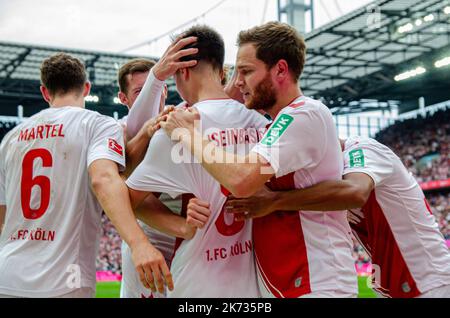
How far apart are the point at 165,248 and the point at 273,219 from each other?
1.11 m

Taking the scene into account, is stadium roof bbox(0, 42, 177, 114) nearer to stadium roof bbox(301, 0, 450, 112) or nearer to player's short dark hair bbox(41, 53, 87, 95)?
stadium roof bbox(301, 0, 450, 112)

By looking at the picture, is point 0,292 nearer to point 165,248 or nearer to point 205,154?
point 165,248

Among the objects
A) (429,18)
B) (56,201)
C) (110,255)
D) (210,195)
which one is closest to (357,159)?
(210,195)

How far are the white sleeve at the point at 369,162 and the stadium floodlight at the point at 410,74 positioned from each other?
27851 mm

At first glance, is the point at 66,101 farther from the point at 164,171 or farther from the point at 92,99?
the point at 92,99

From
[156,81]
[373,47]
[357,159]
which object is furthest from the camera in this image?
[373,47]

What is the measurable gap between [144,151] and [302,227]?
4.18 feet

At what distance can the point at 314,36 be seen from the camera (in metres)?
27.2

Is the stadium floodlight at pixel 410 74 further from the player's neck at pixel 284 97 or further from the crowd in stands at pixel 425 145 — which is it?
the player's neck at pixel 284 97

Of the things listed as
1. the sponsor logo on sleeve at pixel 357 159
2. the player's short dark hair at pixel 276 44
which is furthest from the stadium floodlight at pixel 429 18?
the player's short dark hair at pixel 276 44

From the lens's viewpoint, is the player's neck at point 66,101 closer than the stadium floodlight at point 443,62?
Yes

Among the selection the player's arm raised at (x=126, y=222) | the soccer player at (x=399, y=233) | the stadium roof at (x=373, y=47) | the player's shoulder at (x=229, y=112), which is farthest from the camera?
the stadium roof at (x=373, y=47)

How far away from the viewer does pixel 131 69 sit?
5.11 metres

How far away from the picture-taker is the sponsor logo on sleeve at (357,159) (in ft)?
12.5
